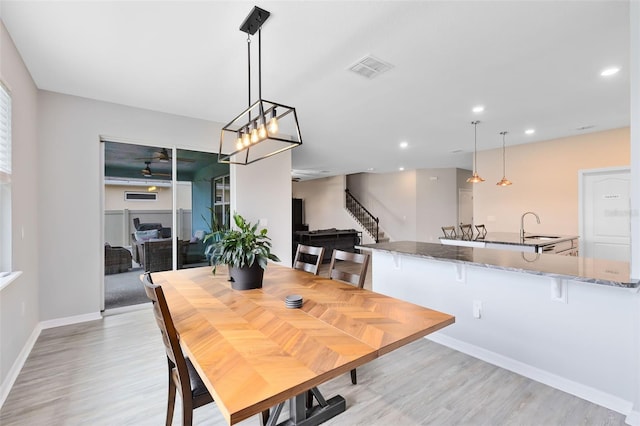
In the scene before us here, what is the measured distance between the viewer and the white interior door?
16.4ft

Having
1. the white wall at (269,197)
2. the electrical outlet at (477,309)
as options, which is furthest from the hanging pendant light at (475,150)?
the white wall at (269,197)

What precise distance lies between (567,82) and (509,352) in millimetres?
2955

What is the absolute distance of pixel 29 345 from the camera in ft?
9.46

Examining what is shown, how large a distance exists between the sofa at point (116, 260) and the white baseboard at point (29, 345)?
0.60 metres

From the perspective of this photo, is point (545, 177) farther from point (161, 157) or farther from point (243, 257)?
point (161, 157)

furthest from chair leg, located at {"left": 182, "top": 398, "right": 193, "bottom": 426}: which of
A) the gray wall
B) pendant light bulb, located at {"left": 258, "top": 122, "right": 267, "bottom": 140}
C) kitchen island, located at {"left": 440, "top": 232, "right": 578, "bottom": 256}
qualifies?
the gray wall

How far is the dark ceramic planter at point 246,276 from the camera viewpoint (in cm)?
216

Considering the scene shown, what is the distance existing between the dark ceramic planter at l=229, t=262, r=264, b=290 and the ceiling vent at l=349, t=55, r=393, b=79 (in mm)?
2112

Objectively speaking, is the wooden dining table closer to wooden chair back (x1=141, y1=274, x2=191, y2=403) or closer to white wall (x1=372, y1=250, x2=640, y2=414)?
wooden chair back (x1=141, y1=274, x2=191, y2=403)

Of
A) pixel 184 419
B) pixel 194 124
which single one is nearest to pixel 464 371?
pixel 184 419

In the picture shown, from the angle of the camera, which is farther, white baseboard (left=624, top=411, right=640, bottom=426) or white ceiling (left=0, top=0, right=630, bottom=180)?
white ceiling (left=0, top=0, right=630, bottom=180)

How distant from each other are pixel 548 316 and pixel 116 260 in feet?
16.3

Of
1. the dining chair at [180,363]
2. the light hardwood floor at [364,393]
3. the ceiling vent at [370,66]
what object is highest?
the ceiling vent at [370,66]

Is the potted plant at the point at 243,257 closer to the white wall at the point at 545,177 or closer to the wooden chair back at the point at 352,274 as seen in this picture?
the wooden chair back at the point at 352,274
